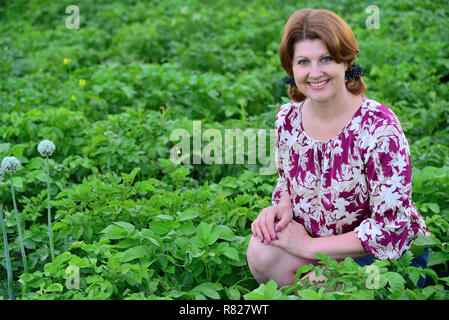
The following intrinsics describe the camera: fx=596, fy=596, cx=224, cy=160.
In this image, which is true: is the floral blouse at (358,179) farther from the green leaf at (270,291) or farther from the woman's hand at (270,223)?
the green leaf at (270,291)

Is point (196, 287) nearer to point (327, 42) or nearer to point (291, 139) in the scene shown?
point (291, 139)

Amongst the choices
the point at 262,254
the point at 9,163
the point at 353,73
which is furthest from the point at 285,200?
the point at 9,163

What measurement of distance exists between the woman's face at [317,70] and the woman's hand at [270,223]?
488mm

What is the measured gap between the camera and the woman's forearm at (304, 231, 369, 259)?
2242mm

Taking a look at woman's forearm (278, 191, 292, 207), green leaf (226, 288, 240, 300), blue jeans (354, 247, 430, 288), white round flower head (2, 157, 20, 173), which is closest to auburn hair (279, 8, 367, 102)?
woman's forearm (278, 191, 292, 207)

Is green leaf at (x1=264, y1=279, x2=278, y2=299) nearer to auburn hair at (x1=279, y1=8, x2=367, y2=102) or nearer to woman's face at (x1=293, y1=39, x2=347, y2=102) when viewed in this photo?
woman's face at (x1=293, y1=39, x2=347, y2=102)

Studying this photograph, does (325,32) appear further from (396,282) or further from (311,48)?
(396,282)

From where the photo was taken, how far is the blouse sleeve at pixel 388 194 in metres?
2.12

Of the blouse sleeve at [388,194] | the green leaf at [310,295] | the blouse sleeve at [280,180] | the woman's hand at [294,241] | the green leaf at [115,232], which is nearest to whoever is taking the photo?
the green leaf at [310,295]

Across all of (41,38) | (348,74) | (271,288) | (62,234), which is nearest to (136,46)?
(41,38)

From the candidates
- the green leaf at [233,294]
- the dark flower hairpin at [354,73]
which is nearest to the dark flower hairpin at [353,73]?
the dark flower hairpin at [354,73]

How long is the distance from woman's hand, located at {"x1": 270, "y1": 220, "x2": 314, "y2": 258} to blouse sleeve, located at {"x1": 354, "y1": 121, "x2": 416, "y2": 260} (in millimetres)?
222

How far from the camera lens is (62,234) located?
2.76 m
